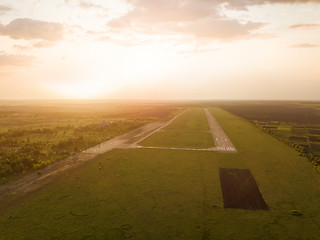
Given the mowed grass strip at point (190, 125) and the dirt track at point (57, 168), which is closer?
the dirt track at point (57, 168)

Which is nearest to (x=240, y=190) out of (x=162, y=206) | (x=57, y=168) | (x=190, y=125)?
(x=162, y=206)

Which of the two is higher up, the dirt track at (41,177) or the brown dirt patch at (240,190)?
the brown dirt patch at (240,190)

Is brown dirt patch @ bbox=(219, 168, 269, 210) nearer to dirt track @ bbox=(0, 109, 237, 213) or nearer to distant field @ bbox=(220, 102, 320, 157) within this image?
dirt track @ bbox=(0, 109, 237, 213)

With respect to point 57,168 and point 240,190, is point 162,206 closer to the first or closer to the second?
point 240,190

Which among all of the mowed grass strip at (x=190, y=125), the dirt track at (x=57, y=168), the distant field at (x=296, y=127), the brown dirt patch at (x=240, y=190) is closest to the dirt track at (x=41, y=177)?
the dirt track at (x=57, y=168)

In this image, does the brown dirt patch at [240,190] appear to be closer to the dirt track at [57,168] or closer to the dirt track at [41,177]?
the dirt track at [57,168]
